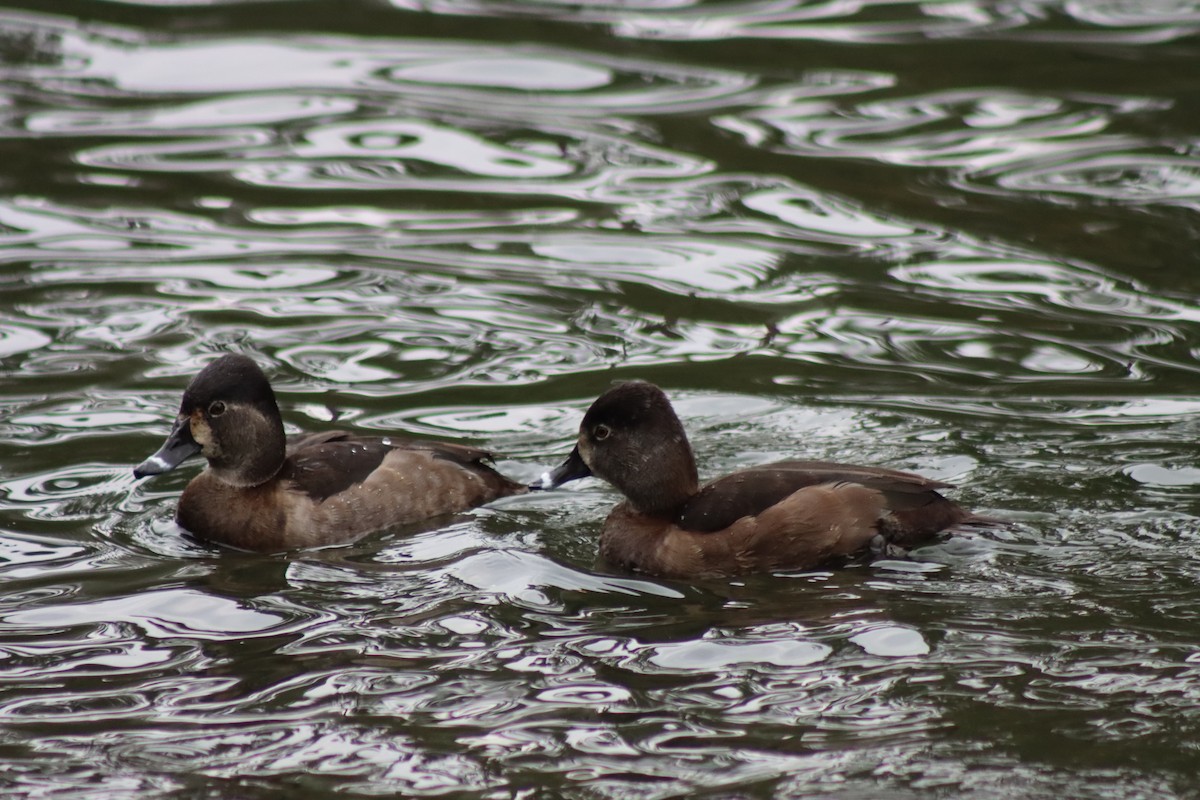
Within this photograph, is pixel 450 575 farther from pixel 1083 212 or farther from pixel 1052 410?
pixel 1083 212

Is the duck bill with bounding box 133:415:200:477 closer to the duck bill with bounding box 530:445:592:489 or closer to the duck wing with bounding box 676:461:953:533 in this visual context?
the duck bill with bounding box 530:445:592:489

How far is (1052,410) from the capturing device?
29.4 ft

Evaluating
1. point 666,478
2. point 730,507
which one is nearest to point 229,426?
point 666,478

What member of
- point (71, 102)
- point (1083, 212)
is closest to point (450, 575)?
point (1083, 212)

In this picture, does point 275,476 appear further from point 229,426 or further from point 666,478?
point 666,478

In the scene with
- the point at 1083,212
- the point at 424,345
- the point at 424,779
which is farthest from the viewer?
the point at 1083,212

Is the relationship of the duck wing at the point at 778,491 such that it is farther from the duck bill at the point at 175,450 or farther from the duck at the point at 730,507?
the duck bill at the point at 175,450

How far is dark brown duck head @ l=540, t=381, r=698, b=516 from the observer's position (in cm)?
760

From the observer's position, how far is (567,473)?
790cm

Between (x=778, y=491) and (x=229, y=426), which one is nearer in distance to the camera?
(x=778, y=491)

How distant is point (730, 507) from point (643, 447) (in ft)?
1.66

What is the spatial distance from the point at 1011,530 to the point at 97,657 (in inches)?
154

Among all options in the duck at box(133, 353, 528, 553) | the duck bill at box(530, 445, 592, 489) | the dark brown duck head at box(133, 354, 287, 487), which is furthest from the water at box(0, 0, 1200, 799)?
the dark brown duck head at box(133, 354, 287, 487)

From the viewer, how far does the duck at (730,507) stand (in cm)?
729
